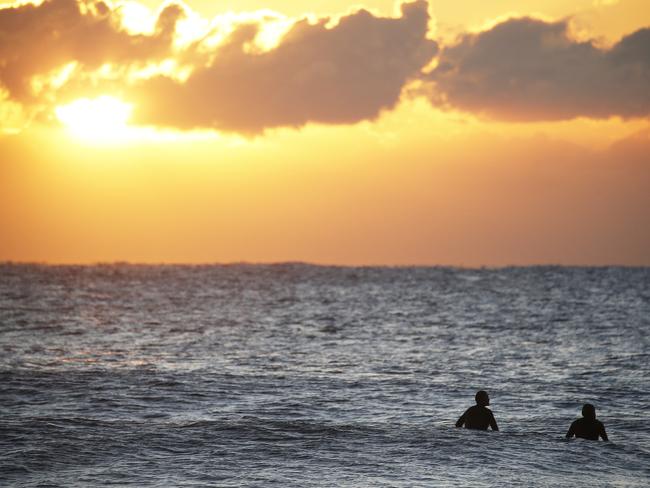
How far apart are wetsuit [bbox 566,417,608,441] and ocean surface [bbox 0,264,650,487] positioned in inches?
14.2

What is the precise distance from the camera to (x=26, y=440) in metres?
23.5

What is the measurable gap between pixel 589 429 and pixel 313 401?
1001 centimetres

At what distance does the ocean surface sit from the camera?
21.0 metres

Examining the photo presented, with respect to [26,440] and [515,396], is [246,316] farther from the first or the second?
[26,440]

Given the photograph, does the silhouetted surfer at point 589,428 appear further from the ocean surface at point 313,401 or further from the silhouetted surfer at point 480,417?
the silhouetted surfer at point 480,417

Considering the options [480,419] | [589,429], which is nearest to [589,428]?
[589,429]

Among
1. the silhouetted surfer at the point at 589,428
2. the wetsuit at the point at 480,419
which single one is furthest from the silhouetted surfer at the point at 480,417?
the silhouetted surfer at the point at 589,428

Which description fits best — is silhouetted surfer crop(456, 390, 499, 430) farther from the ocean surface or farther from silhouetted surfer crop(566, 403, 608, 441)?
silhouetted surfer crop(566, 403, 608, 441)

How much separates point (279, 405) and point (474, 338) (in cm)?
3122

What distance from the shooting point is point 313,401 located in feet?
102

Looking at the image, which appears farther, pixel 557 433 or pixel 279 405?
pixel 279 405

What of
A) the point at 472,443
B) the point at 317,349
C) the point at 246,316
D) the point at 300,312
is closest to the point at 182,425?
the point at 472,443

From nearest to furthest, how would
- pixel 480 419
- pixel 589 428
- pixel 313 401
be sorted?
pixel 589 428 < pixel 480 419 < pixel 313 401

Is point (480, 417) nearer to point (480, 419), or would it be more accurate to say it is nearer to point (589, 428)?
point (480, 419)
